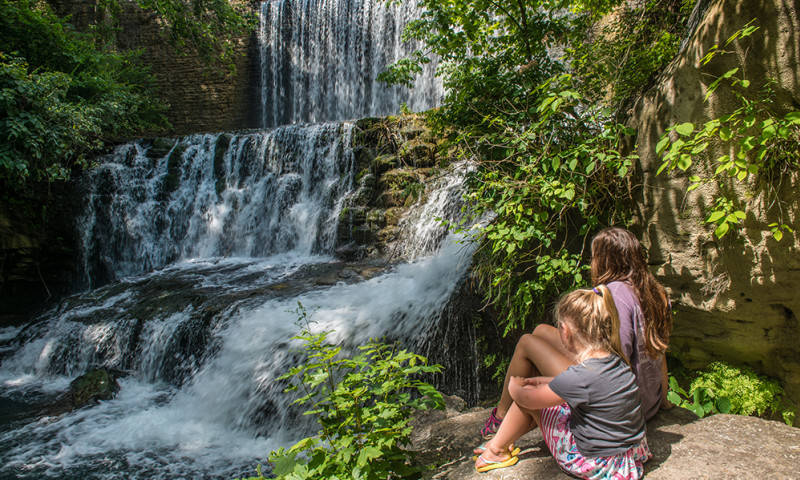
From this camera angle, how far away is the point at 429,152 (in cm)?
781

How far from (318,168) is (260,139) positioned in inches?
72.8

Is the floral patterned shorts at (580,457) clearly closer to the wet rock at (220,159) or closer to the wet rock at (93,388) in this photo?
the wet rock at (93,388)

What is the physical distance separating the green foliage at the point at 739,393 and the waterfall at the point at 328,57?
11.3 metres

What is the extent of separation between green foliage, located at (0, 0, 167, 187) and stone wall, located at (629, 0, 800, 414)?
8793 mm

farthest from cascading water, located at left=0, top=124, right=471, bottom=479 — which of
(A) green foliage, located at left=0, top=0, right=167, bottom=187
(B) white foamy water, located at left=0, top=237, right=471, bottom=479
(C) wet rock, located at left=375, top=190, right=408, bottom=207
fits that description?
(A) green foliage, located at left=0, top=0, right=167, bottom=187

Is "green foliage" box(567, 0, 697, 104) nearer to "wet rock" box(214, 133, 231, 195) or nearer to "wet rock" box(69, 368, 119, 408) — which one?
"wet rock" box(69, 368, 119, 408)

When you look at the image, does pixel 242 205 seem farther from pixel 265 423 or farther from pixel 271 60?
pixel 271 60

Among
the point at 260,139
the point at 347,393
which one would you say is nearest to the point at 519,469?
the point at 347,393

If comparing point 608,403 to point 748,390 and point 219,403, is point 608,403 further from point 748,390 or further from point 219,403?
point 219,403

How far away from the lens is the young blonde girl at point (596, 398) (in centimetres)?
172

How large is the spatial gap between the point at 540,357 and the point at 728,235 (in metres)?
1.36

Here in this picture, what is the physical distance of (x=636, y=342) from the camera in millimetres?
1958

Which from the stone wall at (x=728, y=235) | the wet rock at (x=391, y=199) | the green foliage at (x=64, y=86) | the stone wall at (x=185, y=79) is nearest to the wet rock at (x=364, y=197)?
the wet rock at (x=391, y=199)

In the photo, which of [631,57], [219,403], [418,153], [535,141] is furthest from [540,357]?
[418,153]
